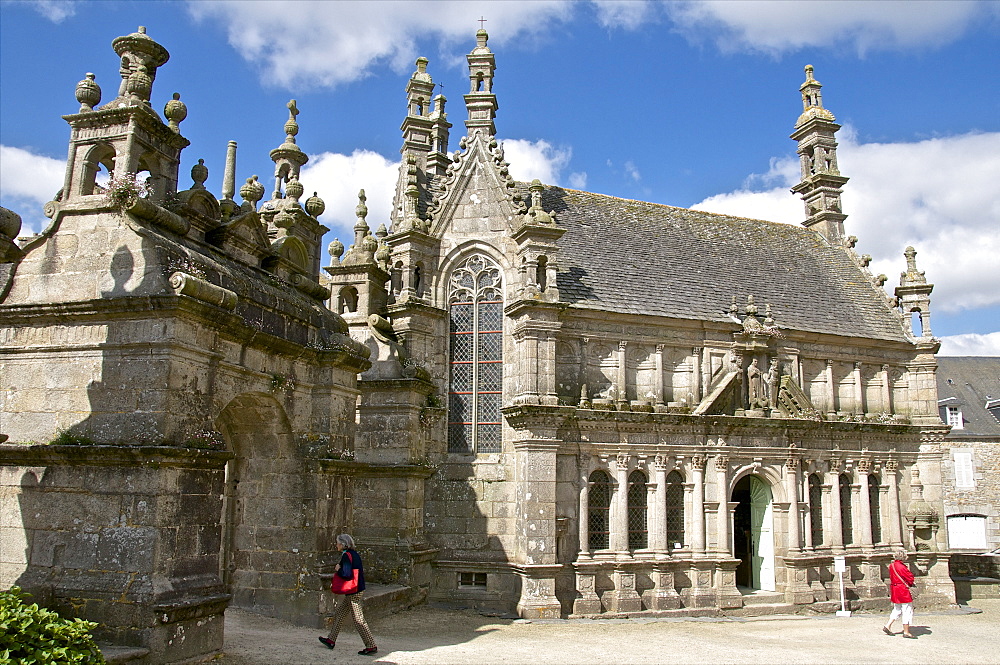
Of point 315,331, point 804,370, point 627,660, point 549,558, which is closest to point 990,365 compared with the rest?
point 804,370

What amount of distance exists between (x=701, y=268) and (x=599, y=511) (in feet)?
27.5

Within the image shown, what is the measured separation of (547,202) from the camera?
2241 cm

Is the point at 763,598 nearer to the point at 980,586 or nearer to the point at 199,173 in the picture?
the point at 980,586

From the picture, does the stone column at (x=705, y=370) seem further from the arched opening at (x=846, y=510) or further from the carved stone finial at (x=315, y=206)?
the carved stone finial at (x=315, y=206)

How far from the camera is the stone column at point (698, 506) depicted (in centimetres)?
1925

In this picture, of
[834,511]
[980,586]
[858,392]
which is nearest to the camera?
[834,511]

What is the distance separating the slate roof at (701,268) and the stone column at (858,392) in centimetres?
110

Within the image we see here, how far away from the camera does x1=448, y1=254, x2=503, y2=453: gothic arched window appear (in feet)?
61.3

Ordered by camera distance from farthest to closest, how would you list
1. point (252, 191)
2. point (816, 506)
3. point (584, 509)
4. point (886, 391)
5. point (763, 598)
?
point (886, 391)
point (816, 506)
point (763, 598)
point (584, 509)
point (252, 191)

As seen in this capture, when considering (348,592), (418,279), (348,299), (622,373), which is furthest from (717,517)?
(348,592)

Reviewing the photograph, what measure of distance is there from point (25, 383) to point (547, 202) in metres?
16.0

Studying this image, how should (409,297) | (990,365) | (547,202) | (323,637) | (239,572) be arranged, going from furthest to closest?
(990,365), (547,202), (409,297), (239,572), (323,637)

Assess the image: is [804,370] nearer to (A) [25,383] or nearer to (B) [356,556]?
(B) [356,556]

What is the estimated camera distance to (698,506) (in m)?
19.4
